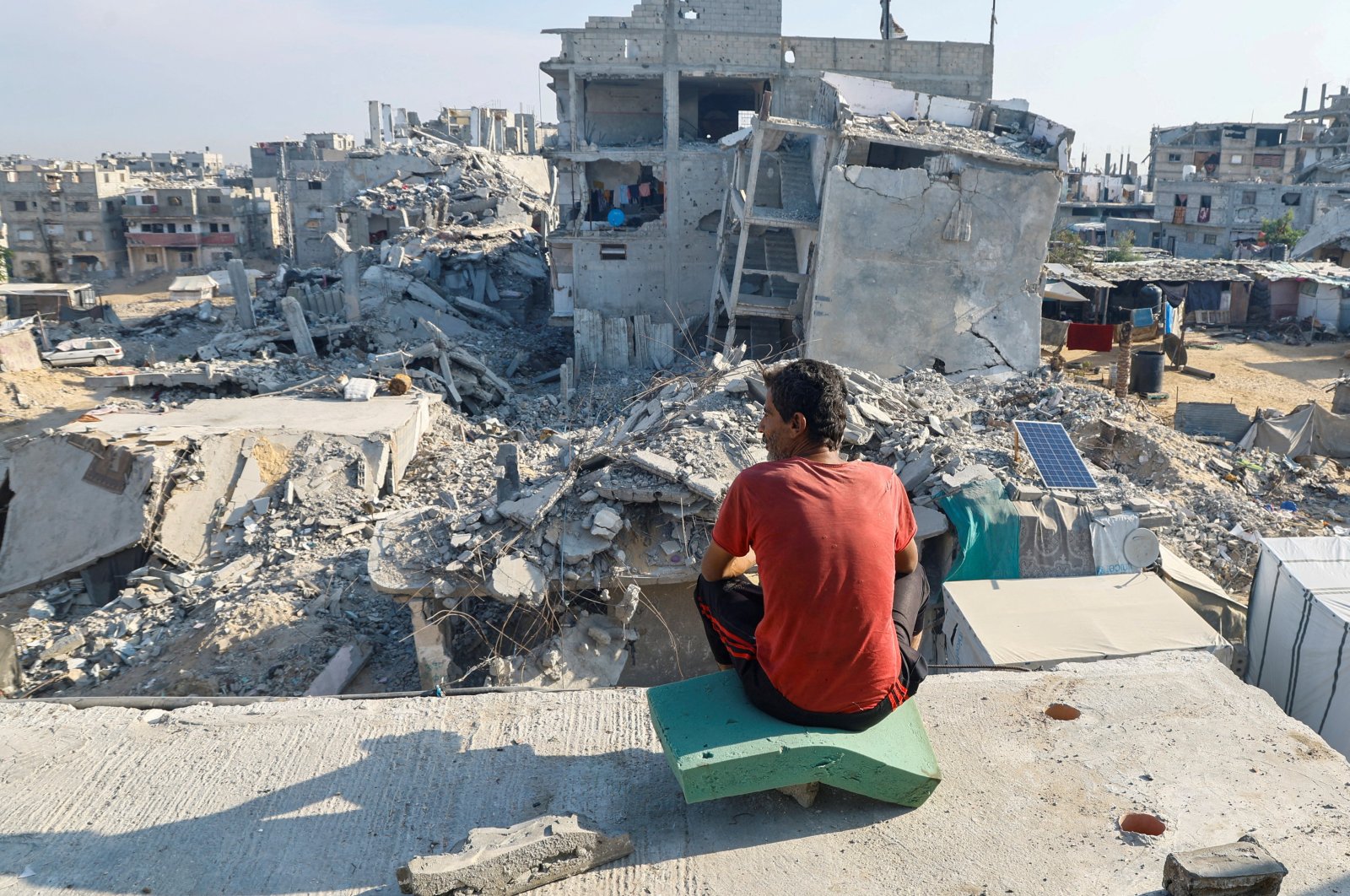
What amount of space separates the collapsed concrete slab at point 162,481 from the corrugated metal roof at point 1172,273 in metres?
19.8

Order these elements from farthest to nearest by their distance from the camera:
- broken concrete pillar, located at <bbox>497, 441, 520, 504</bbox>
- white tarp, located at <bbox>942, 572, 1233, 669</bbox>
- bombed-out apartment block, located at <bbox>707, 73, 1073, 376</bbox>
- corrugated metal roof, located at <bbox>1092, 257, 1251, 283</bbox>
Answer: corrugated metal roof, located at <bbox>1092, 257, 1251, 283</bbox> → bombed-out apartment block, located at <bbox>707, 73, 1073, 376</bbox> → broken concrete pillar, located at <bbox>497, 441, 520, 504</bbox> → white tarp, located at <bbox>942, 572, 1233, 669</bbox>

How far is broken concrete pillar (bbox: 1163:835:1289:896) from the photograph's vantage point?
7.28 ft

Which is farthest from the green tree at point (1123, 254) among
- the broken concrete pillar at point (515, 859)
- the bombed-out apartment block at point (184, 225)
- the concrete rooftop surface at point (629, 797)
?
the bombed-out apartment block at point (184, 225)

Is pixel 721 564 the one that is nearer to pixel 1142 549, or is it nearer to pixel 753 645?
pixel 753 645

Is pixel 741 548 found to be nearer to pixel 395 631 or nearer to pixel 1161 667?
pixel 1161 667

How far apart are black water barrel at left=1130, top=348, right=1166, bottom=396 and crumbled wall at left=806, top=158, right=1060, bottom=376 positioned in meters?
3.15

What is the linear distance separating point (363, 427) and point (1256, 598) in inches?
333

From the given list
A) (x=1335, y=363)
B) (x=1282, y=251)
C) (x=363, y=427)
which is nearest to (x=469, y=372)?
(x=363, y=427)

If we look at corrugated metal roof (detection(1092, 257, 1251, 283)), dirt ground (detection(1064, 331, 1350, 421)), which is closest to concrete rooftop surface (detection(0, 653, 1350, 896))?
dirt ground (detection(1064, 331, 1350, 421))

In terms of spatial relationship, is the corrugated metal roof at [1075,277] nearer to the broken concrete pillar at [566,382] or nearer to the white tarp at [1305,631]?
the broken concrete pillar at [566,382]

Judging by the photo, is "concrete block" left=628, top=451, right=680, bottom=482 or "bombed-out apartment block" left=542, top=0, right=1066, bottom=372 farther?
"bombed-out apartment block" left=542, top=0, right=1066, bottom=372

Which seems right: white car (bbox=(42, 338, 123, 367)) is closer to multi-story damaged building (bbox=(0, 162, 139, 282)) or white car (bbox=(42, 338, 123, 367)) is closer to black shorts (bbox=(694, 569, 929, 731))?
black shorts (bbox=(694, 569, 929, 731))

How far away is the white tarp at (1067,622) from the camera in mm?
4934

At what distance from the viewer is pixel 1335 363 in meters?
20.3
